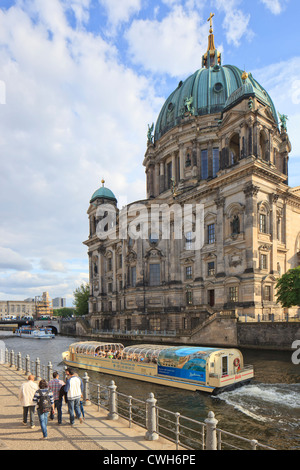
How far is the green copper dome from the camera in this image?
6944 centimetres

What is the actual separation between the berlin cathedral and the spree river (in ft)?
58.6

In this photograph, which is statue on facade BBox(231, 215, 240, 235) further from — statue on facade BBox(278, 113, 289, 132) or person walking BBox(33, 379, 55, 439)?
person walking BBox(33, 379, 55, 439)

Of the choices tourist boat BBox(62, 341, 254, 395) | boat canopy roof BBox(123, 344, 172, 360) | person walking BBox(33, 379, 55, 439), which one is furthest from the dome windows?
person walking BBox(33, 379, 55, 439)

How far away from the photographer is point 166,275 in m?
61.4

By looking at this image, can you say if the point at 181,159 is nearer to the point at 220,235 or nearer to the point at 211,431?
the point at 220,235

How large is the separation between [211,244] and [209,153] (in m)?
21.9

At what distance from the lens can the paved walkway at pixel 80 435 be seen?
10055mm

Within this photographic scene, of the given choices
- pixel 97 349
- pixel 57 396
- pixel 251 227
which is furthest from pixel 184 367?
pixel 251 227

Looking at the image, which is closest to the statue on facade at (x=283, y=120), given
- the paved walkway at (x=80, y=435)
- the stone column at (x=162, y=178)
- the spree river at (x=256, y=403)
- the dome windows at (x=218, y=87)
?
the dome windows at (x=218, y=87)

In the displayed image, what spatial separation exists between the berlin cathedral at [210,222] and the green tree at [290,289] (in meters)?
4.60

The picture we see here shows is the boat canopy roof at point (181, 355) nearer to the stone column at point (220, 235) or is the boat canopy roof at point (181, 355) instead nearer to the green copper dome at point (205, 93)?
the stone column at point (220, 235)
